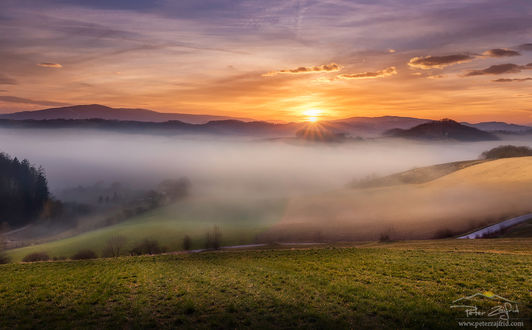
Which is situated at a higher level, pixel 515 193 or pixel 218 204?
pixel 515 193

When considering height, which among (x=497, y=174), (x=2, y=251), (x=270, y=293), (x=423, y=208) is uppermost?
(x=270, y=293)

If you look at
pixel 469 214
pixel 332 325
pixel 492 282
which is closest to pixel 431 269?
pixel 492 282

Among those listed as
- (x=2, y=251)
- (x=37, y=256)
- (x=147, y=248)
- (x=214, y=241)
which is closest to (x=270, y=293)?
(x=147, y=248)

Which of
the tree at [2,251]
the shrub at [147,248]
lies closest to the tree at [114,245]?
the shrub at [147,248]

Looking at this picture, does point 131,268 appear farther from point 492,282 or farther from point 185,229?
point 185,229

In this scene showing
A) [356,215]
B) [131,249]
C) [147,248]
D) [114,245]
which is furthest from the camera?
[356,215]

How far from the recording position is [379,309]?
15656 millimetres

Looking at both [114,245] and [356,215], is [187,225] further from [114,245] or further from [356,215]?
[356,215]

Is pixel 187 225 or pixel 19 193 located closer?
pixel 187 225

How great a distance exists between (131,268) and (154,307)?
14869mm

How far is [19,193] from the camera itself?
154375 millimetres

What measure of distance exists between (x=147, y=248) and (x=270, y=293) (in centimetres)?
8881

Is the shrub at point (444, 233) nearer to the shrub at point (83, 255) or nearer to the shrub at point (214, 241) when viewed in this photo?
the shrub at point (214, 241)

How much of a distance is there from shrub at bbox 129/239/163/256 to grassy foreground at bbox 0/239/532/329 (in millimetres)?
67234
